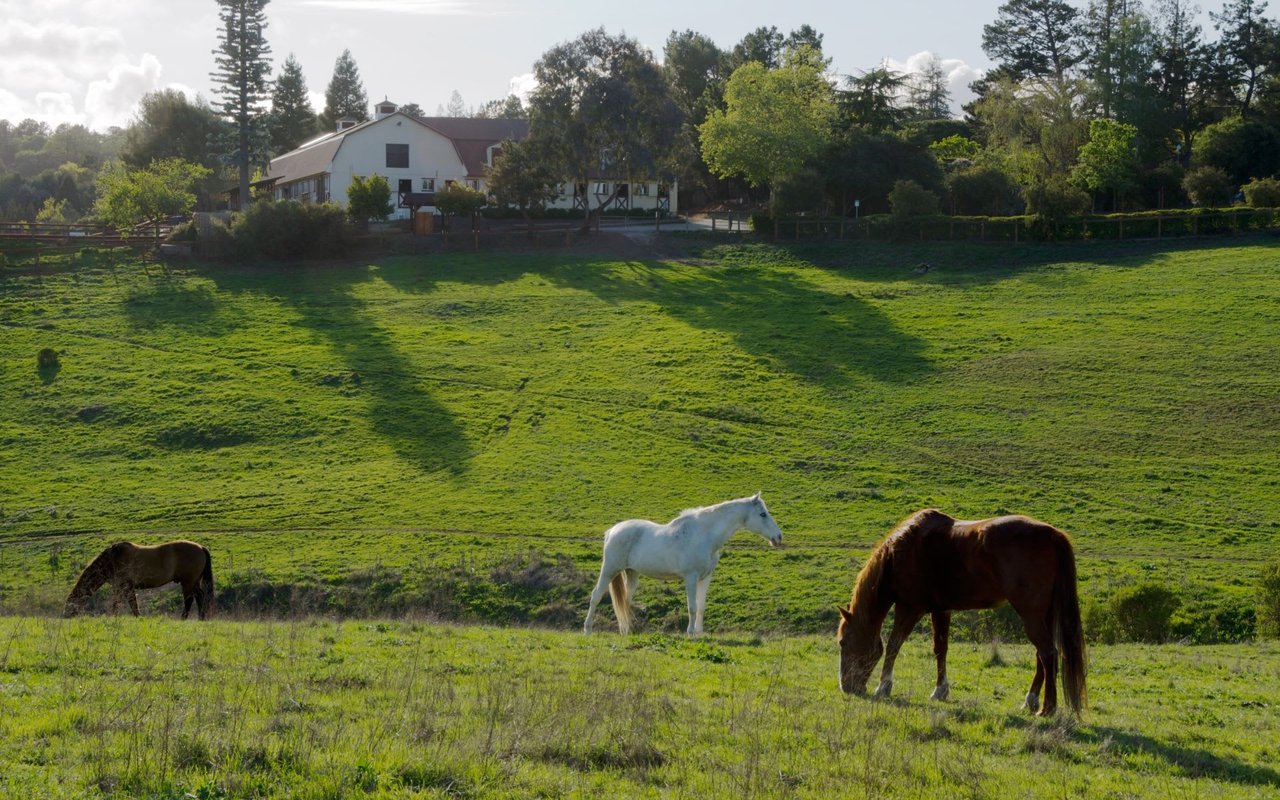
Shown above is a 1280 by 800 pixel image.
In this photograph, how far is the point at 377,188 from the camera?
69438 millimetres

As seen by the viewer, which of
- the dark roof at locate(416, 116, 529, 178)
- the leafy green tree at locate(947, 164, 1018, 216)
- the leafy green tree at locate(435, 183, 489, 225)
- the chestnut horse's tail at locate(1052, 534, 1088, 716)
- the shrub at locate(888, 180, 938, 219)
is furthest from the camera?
the dark roof at locate(416, 116, 529, 178)

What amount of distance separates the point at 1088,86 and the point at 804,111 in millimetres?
20786

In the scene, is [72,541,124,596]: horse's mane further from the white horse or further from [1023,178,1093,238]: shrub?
[1023,178,1093,238]: shrub

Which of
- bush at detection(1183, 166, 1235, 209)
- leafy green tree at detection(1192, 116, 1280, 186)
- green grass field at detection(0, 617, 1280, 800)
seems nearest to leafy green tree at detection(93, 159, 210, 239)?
bush at detection(1183, 166, 1235, 209)

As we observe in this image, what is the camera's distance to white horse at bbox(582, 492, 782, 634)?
1792 centimetres

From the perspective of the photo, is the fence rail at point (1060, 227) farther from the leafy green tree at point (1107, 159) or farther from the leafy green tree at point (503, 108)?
the leafy green tree at point (503, 108)

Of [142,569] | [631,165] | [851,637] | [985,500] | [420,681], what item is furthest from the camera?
[631,165]

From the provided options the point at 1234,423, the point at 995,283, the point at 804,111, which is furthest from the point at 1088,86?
the point at 1234,423

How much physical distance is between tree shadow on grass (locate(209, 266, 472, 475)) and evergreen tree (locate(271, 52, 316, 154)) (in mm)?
59848

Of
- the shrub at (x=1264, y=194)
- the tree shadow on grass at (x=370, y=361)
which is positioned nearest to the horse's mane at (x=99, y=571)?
the tree shadow on grass at (x=370, y=361)

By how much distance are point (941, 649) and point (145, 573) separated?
1413 centimetres

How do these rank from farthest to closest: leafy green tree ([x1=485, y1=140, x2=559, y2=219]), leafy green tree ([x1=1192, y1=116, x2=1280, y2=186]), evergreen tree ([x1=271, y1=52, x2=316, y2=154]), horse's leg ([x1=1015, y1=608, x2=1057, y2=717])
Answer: evergreen tree ([x1=271, y1=52, x2=316, y2=154]) < leafy green tree ([x1=485, y1=140, x2=559, y2=219]) < leafy green tree ([x1=1192, y1=116, x2=1280, y2=186]) < horse's leg ([x1=1015, y1=608, x2=1057, y2=717])

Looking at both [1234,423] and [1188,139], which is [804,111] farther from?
[1234,423]

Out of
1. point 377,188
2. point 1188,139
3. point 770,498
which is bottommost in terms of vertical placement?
point 770,498
